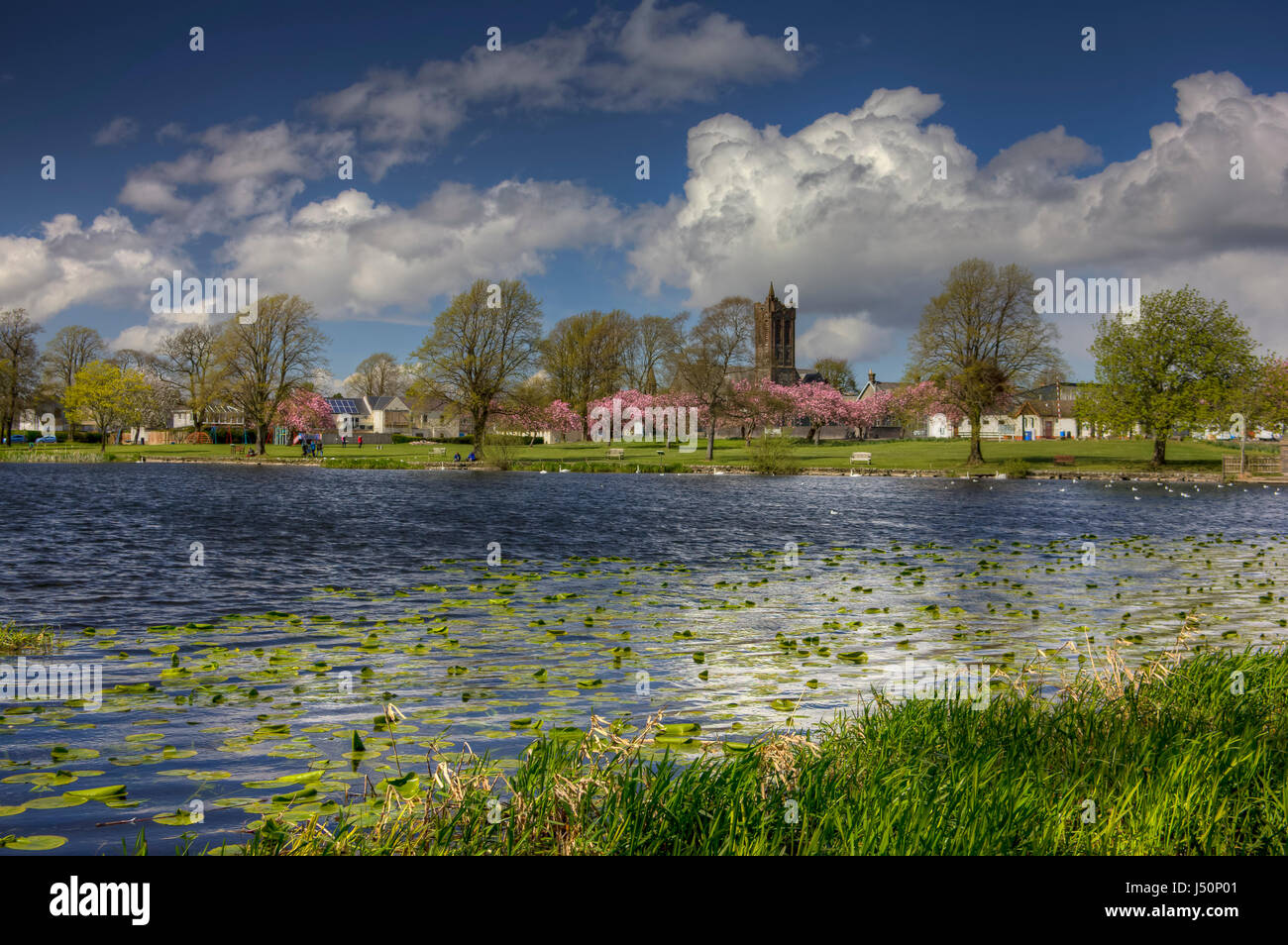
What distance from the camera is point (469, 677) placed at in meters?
12.0

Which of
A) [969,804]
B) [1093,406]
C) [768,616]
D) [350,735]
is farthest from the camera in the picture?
[1093,406]

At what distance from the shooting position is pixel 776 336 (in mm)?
184250

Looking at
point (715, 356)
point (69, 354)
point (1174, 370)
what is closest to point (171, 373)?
point (69, 354)

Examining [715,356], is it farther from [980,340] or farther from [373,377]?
[373,377]

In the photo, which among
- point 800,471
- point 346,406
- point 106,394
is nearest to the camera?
point 800,471

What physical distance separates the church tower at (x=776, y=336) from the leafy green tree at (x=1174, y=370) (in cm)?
9641

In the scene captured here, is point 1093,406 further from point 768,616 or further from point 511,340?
point 768,616

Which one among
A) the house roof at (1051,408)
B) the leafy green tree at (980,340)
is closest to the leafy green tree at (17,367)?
the leafy green tree at (980,340)

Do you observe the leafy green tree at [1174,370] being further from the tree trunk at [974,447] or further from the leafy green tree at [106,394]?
the leafy green tree at [106,394]

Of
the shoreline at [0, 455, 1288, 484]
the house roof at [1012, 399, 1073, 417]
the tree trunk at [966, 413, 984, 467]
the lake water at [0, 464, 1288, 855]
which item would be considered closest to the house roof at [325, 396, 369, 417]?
the shoreline at [0, 455, 1288, 484]

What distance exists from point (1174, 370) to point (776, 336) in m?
112

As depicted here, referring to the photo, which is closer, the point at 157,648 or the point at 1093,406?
the point at 157,648
